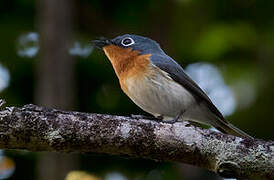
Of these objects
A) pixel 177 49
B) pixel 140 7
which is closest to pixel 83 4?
pixel 140 7

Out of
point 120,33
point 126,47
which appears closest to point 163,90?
point 126,47

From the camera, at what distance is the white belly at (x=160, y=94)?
5191 millimetres

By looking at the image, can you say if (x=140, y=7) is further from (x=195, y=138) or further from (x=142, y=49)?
(x=195, y=138)

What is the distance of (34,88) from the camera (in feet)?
23.4

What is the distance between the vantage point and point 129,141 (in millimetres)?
3605

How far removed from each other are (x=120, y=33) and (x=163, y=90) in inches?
109

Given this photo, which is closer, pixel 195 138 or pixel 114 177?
pixel 195 138

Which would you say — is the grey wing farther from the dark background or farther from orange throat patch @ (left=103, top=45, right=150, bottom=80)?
the dark background

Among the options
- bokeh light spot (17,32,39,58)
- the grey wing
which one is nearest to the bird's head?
the grey wing

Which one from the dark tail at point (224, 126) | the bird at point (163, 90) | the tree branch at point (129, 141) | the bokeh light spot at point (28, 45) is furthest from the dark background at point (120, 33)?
the tree branch at point (129, 141)

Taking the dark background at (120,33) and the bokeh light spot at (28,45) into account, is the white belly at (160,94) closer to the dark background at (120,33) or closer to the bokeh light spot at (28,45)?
the dark background at (120,33)

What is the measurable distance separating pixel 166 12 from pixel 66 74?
100 inches

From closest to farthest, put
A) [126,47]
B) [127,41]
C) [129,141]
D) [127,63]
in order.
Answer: [129,141] → [127,63] → [126,47] → [127,41]

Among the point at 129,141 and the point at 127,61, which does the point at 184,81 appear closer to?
the point at 127,61
